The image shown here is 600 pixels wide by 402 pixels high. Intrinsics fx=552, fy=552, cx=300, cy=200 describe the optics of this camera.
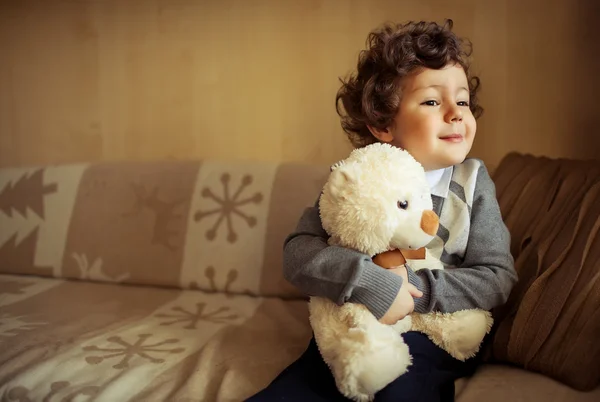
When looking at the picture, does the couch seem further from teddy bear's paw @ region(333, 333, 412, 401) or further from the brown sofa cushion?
teddy bear's paw @ region(333, 333, 412, 401)

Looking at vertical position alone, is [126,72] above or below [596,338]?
above

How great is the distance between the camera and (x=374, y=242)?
83 cm

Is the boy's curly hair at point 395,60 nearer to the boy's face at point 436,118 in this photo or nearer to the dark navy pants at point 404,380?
the boy's face at point 436,118

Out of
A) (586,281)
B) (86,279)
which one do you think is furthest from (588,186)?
(86,279)

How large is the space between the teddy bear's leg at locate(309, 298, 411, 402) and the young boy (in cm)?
2

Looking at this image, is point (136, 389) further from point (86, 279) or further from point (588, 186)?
point (588, 186)

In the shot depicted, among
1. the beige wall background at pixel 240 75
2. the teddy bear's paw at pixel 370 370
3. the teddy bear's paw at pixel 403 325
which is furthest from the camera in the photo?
the beige wall background at pixel 240 75

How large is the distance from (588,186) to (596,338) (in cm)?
32

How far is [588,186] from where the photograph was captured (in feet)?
3.44

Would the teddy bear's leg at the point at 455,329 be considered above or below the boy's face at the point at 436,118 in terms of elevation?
below

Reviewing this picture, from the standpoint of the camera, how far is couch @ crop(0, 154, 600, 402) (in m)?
0.91

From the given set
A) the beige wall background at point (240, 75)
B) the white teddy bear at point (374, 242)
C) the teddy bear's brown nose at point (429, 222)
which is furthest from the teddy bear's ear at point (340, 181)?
the beige wall background at point (240, 75)

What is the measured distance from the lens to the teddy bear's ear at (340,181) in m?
0.83

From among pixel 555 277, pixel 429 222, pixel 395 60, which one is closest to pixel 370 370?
pixel 429 222
